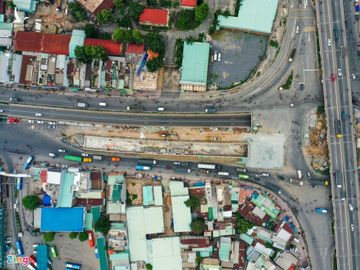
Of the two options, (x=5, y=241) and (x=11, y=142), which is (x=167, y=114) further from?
(x=5, y=241)

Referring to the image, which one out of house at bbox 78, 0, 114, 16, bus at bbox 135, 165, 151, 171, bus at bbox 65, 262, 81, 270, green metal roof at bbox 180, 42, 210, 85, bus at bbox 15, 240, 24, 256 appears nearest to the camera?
green metal roof at bbox 180, 42, 210, 85

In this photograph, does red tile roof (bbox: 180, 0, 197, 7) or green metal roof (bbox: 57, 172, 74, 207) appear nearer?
red tile roof (bbox: 180, 0, 197, 7)

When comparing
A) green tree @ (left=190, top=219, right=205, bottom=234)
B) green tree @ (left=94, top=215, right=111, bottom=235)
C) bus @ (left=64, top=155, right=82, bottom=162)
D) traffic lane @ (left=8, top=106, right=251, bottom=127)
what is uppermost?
traffic lane @ (left=8, top=106, right=251, bottom=127)

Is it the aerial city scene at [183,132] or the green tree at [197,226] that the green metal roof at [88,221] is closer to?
the aerial city scene at [183,132]

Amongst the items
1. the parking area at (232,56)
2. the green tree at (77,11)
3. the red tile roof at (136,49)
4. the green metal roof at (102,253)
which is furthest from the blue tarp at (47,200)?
the parking area at (232,56)

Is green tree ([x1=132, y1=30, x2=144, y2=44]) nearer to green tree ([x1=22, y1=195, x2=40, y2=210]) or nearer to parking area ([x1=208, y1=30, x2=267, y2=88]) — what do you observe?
parking area ([x1=208, y1=30, x2=267, y2=88])

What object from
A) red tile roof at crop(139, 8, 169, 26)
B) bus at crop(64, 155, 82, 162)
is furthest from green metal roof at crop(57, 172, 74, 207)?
red tile roof at crop(139, 8, 169, 26)
